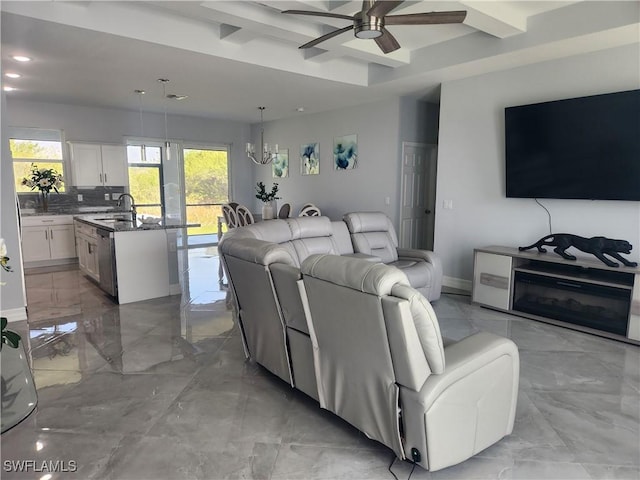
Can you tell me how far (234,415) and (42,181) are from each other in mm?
6084

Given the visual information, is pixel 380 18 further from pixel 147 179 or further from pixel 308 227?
pixel 147 179

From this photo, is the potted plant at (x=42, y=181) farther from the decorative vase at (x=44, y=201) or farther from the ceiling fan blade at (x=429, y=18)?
the ceiling fan blade at (x=429, y=18)

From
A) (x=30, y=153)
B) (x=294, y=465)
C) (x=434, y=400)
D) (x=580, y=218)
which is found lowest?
(x=294, y=465)

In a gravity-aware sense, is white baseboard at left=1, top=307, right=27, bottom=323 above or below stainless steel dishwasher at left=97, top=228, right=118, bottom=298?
below

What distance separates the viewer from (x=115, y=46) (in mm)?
3807

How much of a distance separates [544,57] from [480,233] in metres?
2.02

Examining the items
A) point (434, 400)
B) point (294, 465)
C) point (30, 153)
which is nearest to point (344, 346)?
point (434, 400)

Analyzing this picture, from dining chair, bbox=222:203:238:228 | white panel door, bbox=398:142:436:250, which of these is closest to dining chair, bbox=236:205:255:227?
dining chair, bbox=222:203:238:228

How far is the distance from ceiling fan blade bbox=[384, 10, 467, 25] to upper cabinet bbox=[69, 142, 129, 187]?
6260 millimetres

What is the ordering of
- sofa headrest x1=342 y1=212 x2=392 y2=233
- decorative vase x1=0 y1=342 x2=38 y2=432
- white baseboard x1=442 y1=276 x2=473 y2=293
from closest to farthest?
decorative vase x1=0 y1=342 x2=38 y2=432 → sofa headrest x1=342 y1=212 x2=392 y2=233 → white baseboard x1=442 y1=276 x2=473 y2=293

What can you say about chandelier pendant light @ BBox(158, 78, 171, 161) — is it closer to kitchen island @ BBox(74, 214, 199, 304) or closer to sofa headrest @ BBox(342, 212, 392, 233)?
kitchen island @ BBox(74, 214, 199, 304)

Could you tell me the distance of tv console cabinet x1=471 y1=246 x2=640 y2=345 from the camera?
11.6ft

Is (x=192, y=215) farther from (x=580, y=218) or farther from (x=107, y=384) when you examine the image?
(x=580, y=218)

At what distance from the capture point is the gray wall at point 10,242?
3.98 m
